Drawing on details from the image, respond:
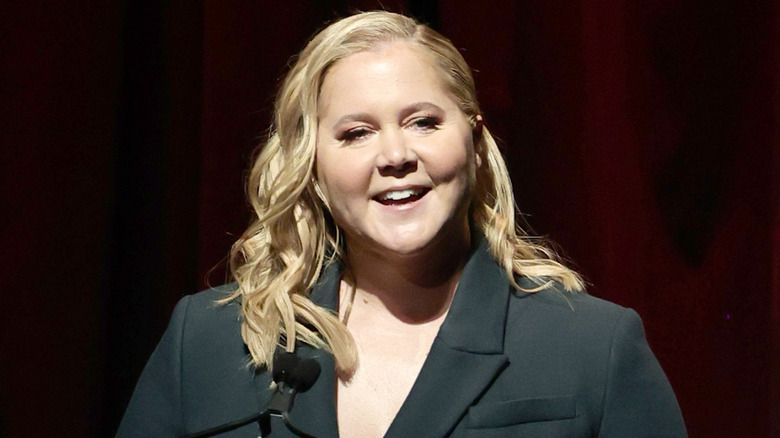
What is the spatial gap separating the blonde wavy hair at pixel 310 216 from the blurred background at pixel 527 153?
0.74 ft

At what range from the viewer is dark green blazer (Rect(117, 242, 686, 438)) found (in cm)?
123

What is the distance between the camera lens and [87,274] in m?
1.67

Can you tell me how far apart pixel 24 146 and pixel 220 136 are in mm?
301

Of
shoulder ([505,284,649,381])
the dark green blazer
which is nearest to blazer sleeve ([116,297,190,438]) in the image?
the dark green blazer

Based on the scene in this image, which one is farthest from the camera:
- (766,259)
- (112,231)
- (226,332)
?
(112,231)

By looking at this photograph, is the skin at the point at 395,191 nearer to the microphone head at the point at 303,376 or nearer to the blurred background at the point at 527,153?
the microphone head at the point at 303,376

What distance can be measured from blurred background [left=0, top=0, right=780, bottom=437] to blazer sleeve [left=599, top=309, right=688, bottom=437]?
357 millimetres

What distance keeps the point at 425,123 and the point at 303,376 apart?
35 centimetres

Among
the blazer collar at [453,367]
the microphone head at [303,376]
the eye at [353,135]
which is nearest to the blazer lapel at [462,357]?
the blazer collar at [453,367]

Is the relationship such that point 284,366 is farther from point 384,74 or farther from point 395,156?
point 384,74

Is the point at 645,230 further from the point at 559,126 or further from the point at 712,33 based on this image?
the point at 712,33

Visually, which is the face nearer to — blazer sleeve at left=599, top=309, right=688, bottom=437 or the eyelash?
the eyelash

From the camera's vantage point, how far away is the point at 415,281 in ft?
4.50

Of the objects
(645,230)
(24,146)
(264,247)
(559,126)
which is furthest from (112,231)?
(645,230)
